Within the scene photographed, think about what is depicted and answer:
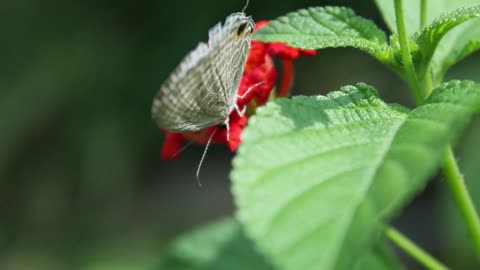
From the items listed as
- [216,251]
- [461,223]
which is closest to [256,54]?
[216,251]

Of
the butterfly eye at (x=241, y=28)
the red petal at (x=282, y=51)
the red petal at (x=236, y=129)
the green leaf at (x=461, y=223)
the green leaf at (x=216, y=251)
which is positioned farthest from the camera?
the green leaf at (x=461, y=223)

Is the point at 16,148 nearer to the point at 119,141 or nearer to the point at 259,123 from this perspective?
the point at 119,141

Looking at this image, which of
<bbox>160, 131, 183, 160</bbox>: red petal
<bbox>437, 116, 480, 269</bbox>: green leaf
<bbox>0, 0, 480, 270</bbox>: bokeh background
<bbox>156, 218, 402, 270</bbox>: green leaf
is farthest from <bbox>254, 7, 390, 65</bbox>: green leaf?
<bbox>0, 0, 480, 270</bbox>: bokeh background

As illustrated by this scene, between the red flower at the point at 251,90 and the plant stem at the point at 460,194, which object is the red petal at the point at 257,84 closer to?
the red flower at the point at 251,90

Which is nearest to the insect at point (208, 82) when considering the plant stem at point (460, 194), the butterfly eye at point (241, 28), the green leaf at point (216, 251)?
the butterfly eye at point (241, 28)

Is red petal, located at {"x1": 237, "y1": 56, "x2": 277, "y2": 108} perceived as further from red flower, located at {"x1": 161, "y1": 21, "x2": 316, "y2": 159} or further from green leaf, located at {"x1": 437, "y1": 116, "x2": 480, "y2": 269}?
green leaf, located at {"x1": 437, "y1": 116, "x2": 480, "y2": 269}

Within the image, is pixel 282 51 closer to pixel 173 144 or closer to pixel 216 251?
pixel 173 144
